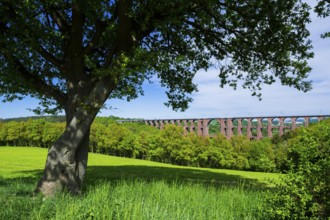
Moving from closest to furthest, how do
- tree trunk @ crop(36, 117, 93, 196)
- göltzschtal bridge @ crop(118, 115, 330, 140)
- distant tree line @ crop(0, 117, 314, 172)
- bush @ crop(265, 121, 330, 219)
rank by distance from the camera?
1. bush @ crop(265, 121, 330, 219)
2. tree trunk @ crop(36, 117, 93, 196)
3. distant tree line @ crop(0, 117, 314, 172)
4. göltzschtal bridge @ crop(118, 115, 330, 140)

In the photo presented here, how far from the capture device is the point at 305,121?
70750 mm

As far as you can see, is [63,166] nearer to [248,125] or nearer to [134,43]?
[134,43]

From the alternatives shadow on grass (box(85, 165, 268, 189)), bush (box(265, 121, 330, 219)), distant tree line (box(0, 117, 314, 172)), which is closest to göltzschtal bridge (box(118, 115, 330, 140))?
distant tree line (box(0, 117, 314, 172))

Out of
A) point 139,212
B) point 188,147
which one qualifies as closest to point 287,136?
point 188,147

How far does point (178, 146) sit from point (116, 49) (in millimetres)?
43203

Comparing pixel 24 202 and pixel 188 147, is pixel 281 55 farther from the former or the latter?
pixel 188 147

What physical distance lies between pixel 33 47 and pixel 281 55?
29.2 feet

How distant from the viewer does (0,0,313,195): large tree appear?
9367 mm

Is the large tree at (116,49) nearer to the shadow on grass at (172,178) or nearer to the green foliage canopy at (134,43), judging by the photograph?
the green foliage canopy at (134,43)

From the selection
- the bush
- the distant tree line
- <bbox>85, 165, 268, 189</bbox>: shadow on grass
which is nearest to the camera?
the bush

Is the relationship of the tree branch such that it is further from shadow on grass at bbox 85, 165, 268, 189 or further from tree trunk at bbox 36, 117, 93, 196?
shadow on grass at bbox 85, 165, 268, 189

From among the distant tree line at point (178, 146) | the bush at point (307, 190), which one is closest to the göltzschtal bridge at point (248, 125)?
the distant tree line at point (178, 146)

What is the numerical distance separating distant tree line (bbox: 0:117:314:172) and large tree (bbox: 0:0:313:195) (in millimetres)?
29681

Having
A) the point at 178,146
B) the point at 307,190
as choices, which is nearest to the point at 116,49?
the point at 307,190
